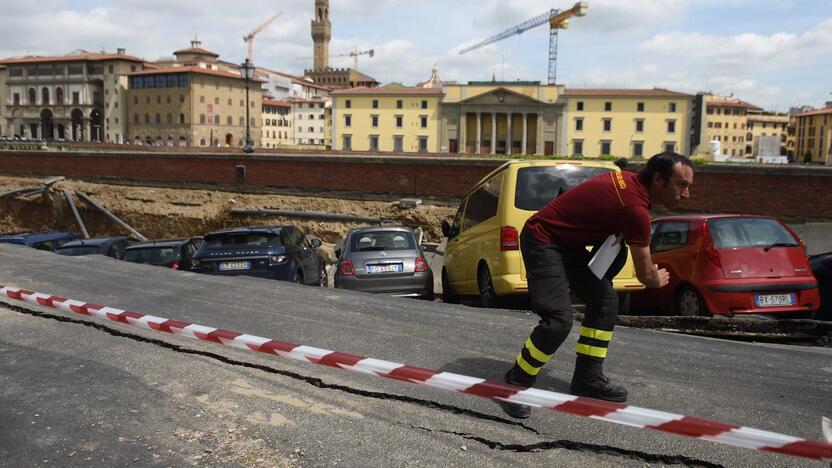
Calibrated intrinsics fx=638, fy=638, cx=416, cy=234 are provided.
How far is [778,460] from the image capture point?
3.32m

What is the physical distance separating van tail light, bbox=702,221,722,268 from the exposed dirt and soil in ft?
47.7

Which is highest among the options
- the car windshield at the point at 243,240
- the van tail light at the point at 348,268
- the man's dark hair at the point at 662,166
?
the man's dark hair at the point at 662,166

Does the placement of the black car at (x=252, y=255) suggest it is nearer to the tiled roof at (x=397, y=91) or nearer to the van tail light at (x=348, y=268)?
the van tail light at (x=348, y=268)

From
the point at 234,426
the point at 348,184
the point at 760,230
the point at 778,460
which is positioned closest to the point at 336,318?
the point at 234,426

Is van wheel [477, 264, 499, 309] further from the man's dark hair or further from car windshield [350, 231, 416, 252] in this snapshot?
the man's dark hair

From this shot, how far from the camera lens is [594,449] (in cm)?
350

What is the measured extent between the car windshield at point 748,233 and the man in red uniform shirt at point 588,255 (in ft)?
16.2

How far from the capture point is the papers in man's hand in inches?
152

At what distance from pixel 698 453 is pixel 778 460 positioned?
0.39 m

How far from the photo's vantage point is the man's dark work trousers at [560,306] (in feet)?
12.5

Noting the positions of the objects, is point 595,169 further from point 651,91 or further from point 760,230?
point 651,91

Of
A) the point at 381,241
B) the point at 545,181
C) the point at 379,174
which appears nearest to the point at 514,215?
the point at 545,181

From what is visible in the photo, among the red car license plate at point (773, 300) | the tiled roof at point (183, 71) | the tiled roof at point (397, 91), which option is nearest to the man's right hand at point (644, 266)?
the red car license plate at point (773, 300)

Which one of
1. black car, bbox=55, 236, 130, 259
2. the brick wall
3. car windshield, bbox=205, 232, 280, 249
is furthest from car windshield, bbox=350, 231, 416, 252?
the brick wall
